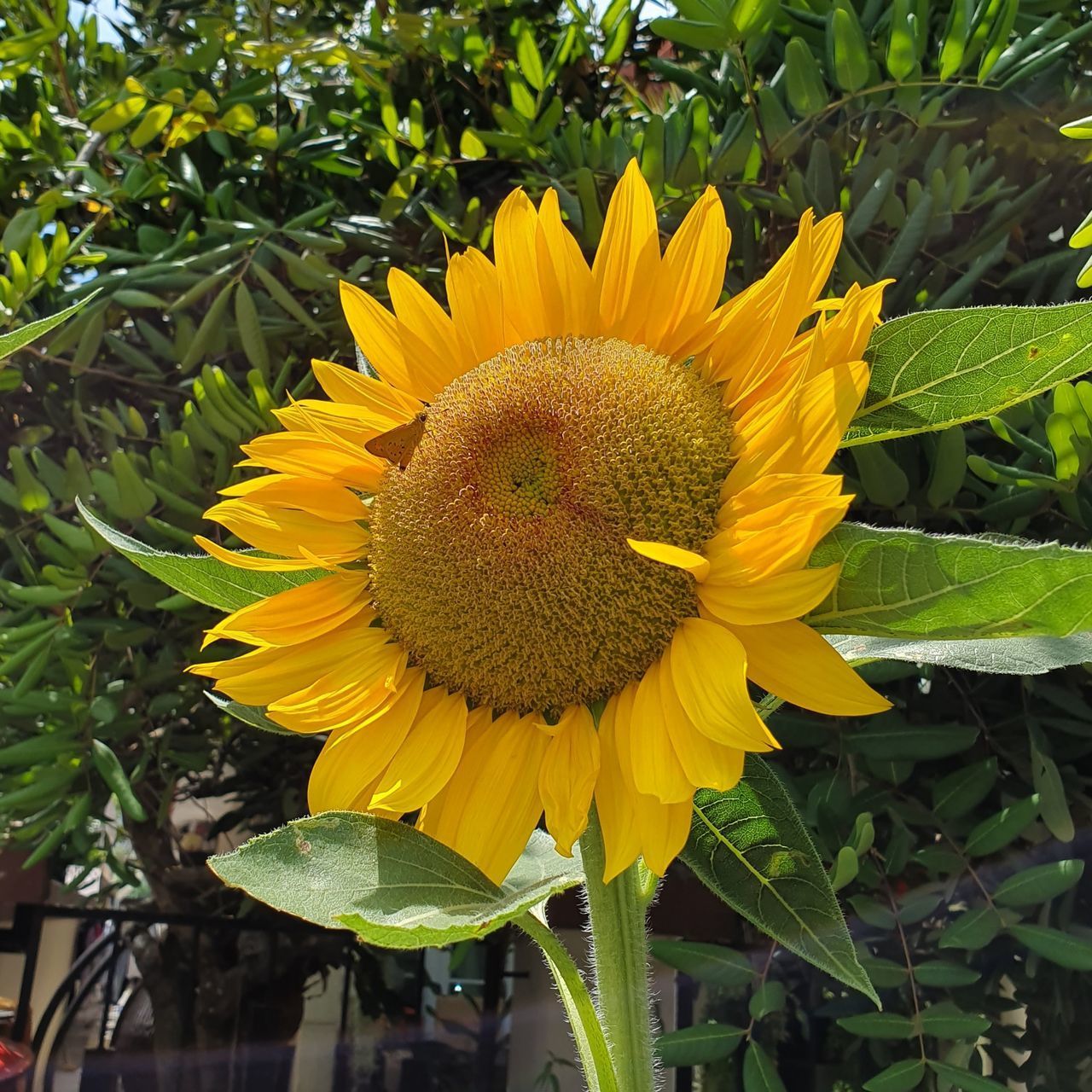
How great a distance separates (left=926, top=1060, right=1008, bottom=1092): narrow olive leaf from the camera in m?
0.62

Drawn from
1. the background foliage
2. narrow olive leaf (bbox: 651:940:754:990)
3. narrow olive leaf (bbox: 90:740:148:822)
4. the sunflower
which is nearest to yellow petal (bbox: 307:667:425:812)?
the sunflower

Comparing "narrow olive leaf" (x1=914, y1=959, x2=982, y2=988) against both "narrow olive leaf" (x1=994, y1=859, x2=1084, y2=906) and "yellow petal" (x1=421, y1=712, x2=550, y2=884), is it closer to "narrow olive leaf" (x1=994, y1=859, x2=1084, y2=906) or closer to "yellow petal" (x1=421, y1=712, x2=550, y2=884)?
"narrow olive leaf" (x1=994, y1=859, x2=1084, y2=906)

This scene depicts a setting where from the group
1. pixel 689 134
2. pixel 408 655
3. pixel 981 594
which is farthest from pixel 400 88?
pixel 981 594

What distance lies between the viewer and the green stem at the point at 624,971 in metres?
0.37

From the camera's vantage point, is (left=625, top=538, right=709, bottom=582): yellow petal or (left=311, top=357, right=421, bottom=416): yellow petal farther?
(left=311, top=357, right=421, bottom=416): yellow petal

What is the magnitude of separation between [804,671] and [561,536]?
0.10 metres

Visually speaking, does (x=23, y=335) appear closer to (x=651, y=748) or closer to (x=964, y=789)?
(x=651, y=748)

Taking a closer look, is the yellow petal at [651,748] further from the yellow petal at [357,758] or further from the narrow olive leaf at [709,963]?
the narrow olive leaf at [709,963]

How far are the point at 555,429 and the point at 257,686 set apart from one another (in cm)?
15

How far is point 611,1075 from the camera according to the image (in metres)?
0.36

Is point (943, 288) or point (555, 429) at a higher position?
point (943, 288)

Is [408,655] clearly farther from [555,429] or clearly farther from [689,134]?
[689,134]

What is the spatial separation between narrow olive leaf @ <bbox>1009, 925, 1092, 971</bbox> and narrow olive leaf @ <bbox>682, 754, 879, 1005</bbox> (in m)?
0.38

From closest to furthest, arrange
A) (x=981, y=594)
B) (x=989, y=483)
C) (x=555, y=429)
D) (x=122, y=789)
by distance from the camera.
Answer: (x=981, y=594), (x=555, y=429), (x=989, y=483), (x=122, y=789)
